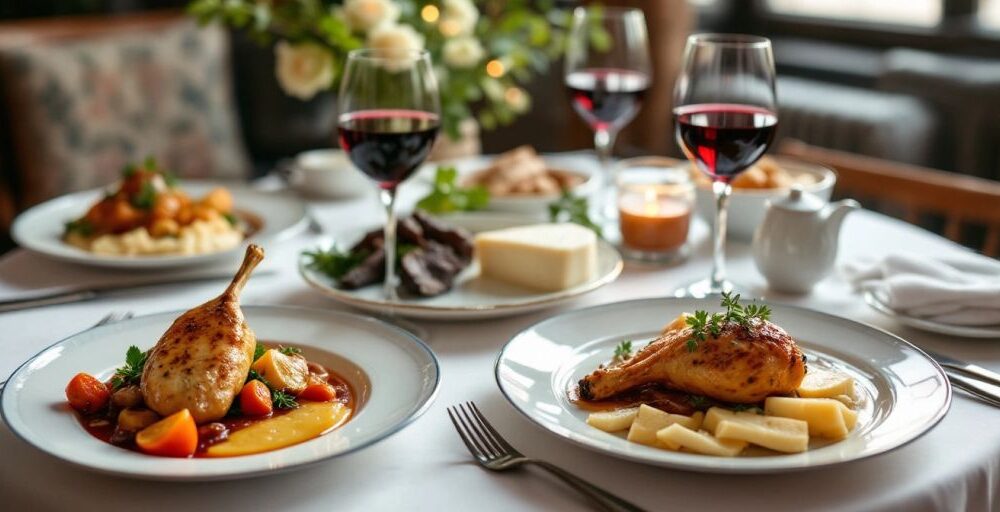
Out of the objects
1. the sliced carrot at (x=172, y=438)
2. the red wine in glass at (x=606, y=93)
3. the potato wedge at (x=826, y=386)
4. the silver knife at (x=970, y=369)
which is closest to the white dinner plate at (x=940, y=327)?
the silver knife at (x=970, y=369)

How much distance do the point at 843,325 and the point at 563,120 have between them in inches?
192

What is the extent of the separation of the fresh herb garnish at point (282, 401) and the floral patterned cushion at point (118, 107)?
3.01 meters

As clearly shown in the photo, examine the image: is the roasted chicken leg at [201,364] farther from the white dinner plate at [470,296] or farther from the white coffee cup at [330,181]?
the white coffee cup at [330,181]

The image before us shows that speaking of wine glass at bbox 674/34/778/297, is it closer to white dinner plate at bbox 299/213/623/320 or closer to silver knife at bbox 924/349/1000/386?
white dinner plate at bbox 299/213/623/320

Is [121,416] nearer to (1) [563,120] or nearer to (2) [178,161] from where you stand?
(2) [178,161]

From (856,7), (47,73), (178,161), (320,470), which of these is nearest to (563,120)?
(856,7)

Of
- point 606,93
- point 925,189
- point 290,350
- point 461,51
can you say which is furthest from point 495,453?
point 925,189

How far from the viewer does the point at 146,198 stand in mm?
2217

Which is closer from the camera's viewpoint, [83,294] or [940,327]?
[940,327]

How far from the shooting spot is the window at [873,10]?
5.53m

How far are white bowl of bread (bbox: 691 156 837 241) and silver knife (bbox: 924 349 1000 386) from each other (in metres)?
0.71

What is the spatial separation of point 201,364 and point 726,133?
3.22ft

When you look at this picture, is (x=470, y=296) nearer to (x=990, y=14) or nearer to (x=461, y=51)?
(x=461, y=51)

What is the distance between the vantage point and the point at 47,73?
414cm
